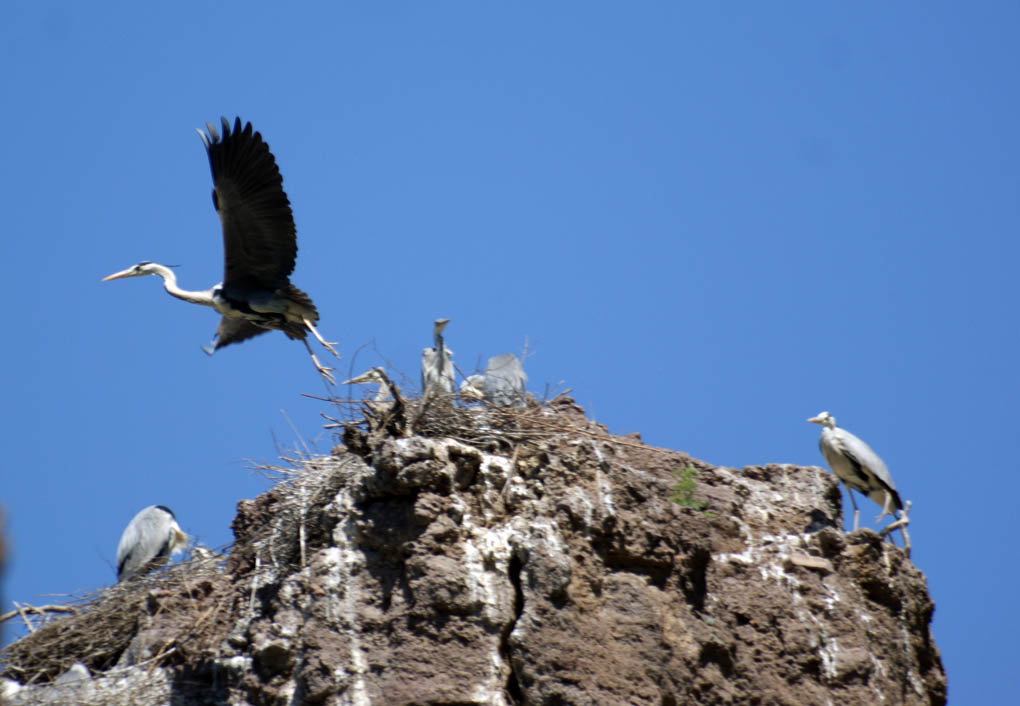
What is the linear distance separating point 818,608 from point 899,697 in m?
0.65

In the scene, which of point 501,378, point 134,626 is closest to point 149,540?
point 134,626

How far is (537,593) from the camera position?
602cm

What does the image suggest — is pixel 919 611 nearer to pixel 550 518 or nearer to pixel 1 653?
pixel 550 518

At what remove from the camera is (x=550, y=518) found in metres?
6.34

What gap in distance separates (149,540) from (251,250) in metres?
2.63

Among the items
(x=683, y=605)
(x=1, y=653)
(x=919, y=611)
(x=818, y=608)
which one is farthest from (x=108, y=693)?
(x=919, y=611)

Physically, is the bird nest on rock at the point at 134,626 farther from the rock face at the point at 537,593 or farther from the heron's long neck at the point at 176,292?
the heron's long neck at the point at 176,292

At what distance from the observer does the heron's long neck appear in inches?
439

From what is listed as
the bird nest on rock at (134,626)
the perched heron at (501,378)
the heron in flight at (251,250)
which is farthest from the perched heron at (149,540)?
the perched heron at (501,378)

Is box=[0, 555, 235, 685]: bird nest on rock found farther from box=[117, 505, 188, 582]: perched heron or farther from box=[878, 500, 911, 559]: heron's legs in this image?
box=[878, 500, 911, 559]: heron's legs

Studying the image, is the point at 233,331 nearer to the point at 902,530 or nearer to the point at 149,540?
the point at 149,540

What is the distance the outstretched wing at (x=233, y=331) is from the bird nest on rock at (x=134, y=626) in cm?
358

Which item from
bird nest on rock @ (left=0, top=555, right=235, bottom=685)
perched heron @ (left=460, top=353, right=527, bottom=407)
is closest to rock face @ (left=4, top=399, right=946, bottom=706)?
bird nest on rock @ (left=0, top=555, right=235, bottom=685)

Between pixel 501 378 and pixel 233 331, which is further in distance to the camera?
pixel 233 331
